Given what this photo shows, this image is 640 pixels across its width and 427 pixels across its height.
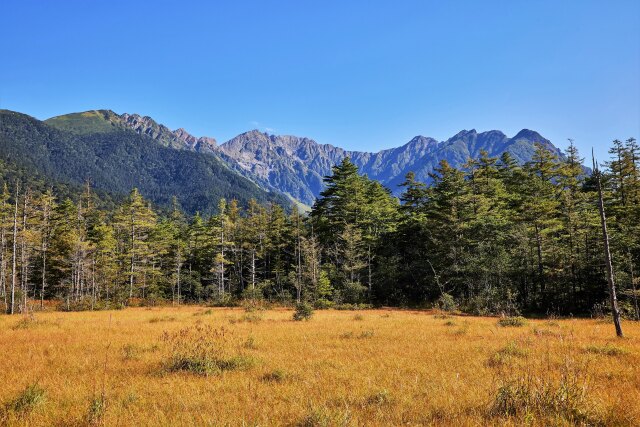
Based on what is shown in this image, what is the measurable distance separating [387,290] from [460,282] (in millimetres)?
8998

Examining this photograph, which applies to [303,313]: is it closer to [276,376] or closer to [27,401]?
[276,376]

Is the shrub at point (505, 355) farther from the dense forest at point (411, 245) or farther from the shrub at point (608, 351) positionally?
the dense forest at point (411, 245)

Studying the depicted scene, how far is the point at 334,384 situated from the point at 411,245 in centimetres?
3531

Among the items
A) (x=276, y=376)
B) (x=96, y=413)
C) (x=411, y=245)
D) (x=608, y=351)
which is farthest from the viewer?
(x=411, y=245)

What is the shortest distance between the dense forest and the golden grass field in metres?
11.4

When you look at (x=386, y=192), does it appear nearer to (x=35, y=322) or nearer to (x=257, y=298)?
(x=257, y=298)

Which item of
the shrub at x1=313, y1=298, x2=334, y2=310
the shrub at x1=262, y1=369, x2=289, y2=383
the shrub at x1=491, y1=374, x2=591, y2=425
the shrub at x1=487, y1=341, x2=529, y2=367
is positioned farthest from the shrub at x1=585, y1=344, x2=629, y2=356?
the shrub at x1=313, y1=298, x2=334, y2=310

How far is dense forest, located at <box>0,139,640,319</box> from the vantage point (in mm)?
26375

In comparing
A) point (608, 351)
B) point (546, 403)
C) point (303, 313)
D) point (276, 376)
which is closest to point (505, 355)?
point (608, 351)

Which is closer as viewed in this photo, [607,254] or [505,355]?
[505,355]

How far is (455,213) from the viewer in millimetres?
32594

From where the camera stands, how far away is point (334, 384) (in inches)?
261

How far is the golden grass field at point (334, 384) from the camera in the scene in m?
4.73

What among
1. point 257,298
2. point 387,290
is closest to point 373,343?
point 387,290
